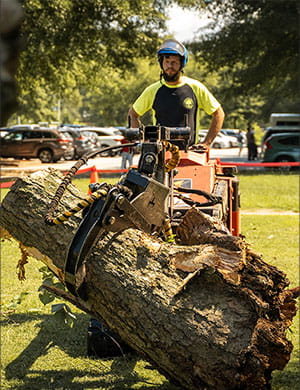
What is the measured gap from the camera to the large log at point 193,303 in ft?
9.32

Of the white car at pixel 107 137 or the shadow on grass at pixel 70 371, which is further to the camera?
the white car at pixel 107 137

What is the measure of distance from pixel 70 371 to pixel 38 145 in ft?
90.7

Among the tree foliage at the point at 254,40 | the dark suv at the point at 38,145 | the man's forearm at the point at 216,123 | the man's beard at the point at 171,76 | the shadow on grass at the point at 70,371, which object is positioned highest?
the tree foliage at the point at 254,40

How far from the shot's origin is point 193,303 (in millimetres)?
2979

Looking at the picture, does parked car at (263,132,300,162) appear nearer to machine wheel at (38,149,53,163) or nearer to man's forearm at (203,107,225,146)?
machine wheel at (38,149,53,163)

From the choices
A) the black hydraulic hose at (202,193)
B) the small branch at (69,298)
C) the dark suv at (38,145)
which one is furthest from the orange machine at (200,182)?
the dark suv at (38,145)

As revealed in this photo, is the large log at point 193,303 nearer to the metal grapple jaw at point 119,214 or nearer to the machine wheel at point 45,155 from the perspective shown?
the metal grapple jaw at point 119,214

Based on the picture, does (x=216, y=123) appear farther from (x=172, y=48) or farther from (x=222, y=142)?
(x=222, y=142)

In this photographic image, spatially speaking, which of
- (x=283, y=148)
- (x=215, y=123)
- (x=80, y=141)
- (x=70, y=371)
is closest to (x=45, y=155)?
(x=80, y=141)

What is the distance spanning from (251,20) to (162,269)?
23.1m

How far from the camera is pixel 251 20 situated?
24641 millimetres

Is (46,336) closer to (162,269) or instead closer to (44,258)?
(44,258)

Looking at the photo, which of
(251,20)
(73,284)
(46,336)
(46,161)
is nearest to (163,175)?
(73,284)

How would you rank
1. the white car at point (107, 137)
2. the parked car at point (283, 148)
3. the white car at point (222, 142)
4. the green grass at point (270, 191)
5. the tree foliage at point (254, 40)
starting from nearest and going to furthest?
the green grass at point (270, 191), the tree foliage at point (254, 40), the parked car at point (283, 148), the white car at point (107, 137), the white car at point (222, 142)
